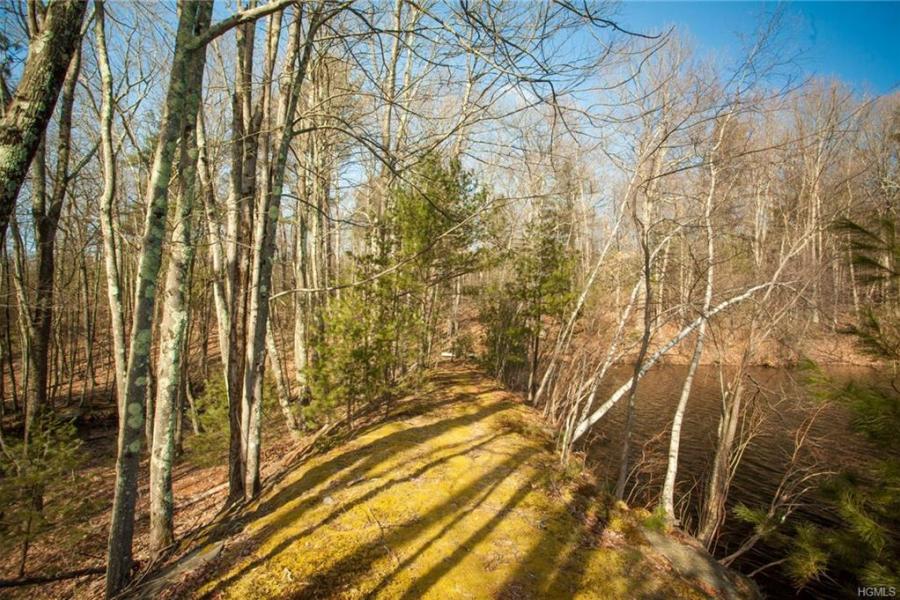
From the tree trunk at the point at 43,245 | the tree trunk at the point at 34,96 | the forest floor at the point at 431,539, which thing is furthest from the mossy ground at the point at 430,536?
the tree trunk at the point at 43,245

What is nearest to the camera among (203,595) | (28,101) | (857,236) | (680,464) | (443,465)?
(28,101)

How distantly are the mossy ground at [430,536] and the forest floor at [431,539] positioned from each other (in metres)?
0.01

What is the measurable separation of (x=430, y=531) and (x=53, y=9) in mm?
4176

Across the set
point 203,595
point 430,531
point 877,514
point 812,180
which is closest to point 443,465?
point 430,531

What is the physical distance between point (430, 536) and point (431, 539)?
4 centimetres

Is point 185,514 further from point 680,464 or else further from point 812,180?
point 812,180

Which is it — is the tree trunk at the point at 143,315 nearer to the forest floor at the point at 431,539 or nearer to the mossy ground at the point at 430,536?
the forest floor at the point at 431,539

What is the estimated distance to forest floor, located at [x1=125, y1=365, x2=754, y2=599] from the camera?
294 centimetres

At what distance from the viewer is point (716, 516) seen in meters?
5.72

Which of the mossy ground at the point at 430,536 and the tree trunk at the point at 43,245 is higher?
the tree trunk at the point at 43,245

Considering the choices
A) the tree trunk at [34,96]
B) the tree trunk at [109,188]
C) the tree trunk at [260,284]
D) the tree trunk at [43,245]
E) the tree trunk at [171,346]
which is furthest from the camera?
the tree trunk at [43,245]

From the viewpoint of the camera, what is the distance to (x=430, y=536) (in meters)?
3.50

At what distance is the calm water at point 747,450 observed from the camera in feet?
19.5

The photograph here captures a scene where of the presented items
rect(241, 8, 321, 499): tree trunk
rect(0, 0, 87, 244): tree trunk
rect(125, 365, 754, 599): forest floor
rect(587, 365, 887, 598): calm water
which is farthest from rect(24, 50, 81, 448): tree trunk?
rect(587, 365, 887, 598): calm water
